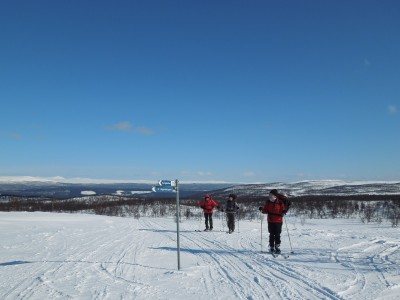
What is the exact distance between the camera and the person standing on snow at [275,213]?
10.9 m

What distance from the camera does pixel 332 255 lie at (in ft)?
33.5

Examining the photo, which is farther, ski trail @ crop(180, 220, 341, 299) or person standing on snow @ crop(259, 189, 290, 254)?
person standing on snow @ crop(259, 189, 290, 254)

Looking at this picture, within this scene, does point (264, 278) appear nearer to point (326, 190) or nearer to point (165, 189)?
point (165, 189)

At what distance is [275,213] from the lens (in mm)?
10969

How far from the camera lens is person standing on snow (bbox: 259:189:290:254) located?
Answer: 1091 cm

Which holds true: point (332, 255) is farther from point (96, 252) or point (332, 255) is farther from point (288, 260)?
point (96, 252)

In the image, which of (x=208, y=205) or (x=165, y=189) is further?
(x=208, y=205)

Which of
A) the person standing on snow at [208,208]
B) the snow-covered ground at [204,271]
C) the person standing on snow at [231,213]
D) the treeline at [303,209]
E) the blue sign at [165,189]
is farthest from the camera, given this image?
the treeline at [303,209]

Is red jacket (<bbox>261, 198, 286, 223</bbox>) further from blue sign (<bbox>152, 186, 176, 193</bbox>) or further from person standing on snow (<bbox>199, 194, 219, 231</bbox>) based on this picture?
person standing on snow (<bbox>199, 194, 219, 231</bbox>)

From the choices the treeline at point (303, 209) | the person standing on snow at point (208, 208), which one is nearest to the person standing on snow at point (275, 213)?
the person standing on snow at point (208, 208)

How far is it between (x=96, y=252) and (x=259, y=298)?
688cm

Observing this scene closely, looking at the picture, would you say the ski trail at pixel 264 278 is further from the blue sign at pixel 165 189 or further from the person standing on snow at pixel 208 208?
the person standing on snow at pixel 208 208

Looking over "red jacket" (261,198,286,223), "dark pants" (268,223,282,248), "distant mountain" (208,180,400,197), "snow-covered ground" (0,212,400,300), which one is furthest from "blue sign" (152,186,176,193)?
"distant mountain" (208,180,400,197)

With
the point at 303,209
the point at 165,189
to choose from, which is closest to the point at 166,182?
the point at 165,189
